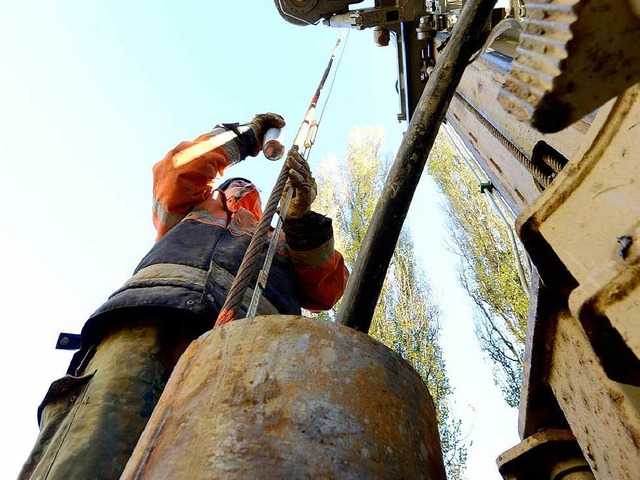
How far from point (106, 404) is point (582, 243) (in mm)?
1435

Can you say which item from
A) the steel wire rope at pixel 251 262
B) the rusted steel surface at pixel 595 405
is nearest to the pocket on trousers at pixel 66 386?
the steel wire rope at pixel 251 262

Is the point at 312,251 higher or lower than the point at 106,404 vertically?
higher

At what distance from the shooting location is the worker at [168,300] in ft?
4.71

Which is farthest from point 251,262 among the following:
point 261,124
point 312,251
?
point 261,124

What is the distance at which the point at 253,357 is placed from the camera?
763 mm

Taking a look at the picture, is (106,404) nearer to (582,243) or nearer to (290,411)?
(290,411)

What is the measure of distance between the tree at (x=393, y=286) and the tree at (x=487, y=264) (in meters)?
1.09

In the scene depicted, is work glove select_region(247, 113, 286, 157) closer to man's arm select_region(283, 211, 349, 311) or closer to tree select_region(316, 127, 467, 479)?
man's arm select_region(283, 211, 349, 311)

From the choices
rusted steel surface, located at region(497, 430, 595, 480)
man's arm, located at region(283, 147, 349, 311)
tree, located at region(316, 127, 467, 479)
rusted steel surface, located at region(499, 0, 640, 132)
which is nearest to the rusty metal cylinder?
rusted steel surface, located at region(497, 430, 595, 480)

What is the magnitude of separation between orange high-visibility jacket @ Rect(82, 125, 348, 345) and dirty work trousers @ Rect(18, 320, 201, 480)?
0.41 feet

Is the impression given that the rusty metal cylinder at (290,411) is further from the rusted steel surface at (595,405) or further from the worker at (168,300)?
the rusted steel surface at (595,405)

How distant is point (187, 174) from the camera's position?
2342 mm

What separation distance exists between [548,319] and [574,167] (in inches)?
13.1

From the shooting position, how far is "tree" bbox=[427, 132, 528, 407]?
930cm
